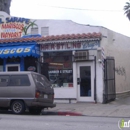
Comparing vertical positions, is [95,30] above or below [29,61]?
above

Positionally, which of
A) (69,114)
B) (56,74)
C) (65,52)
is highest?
(65,52)

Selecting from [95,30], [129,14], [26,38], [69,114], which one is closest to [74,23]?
[95,30]

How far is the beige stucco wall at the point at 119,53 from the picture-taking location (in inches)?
788

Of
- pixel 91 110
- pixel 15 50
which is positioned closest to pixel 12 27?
pixel 15 50

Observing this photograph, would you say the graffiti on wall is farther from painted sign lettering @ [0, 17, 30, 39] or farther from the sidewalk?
painted sign lettering @ [0, 17, 30, 39]

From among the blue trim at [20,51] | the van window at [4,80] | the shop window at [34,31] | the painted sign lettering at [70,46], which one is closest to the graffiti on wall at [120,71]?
the painted sign lettering at [70,46]

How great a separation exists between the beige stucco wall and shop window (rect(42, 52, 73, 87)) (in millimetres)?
2215

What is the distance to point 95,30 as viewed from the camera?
19.4 m

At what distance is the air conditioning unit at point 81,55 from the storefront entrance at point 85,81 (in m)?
0.38

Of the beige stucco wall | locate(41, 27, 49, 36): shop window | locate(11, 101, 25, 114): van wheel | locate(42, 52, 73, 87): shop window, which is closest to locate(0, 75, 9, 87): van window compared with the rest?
locate(11, 101, 25, 114): van wheel

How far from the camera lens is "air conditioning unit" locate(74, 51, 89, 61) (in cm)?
1894

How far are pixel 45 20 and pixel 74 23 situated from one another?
6.38 ft

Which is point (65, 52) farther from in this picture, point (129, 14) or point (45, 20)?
point (129, 14)

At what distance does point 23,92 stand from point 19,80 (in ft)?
2.02
